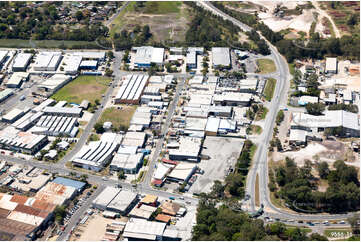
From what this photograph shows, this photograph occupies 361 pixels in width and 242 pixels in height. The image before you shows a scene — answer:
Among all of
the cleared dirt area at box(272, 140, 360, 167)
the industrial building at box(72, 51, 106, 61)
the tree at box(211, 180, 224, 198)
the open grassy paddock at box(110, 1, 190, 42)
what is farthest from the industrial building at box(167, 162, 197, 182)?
the open grassy paddock at box(110, 1, 190, 42)

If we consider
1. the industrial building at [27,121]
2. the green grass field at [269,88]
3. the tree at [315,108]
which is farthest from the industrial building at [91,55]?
the tree at [315,108]

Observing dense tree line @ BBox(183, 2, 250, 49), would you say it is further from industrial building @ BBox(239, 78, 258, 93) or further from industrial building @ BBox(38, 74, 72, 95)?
industrial building @ BBox(38, 74, 72, 95)

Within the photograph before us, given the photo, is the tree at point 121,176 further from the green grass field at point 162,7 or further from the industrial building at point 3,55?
the green grass field at point 162,7

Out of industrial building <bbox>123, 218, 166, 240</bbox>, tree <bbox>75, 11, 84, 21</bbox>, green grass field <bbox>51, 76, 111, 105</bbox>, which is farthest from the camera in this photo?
tree <bbox>75, 11, 84, 21</bbox>

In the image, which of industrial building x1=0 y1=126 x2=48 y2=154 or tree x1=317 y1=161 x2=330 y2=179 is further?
industrial building x1=0 y1=126 x2=48 y2=154

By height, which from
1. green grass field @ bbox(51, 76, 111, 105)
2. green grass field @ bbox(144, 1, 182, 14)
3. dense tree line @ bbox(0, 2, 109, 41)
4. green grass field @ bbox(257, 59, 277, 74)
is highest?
dense tree line @ bbox(0, 2, 109, 41)

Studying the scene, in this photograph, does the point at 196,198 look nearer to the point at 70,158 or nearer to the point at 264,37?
the point at 70,158

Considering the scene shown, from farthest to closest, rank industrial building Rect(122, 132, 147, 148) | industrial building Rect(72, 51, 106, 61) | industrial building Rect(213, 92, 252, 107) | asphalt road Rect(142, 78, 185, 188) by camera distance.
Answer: industrial building Rect(72, 51, 106, 61), industrial building Rect(213, 92, 252, 107), industrial building Rect(122, 132, 147, 148), asphalt road Rect(142, 78, 185, 188)
